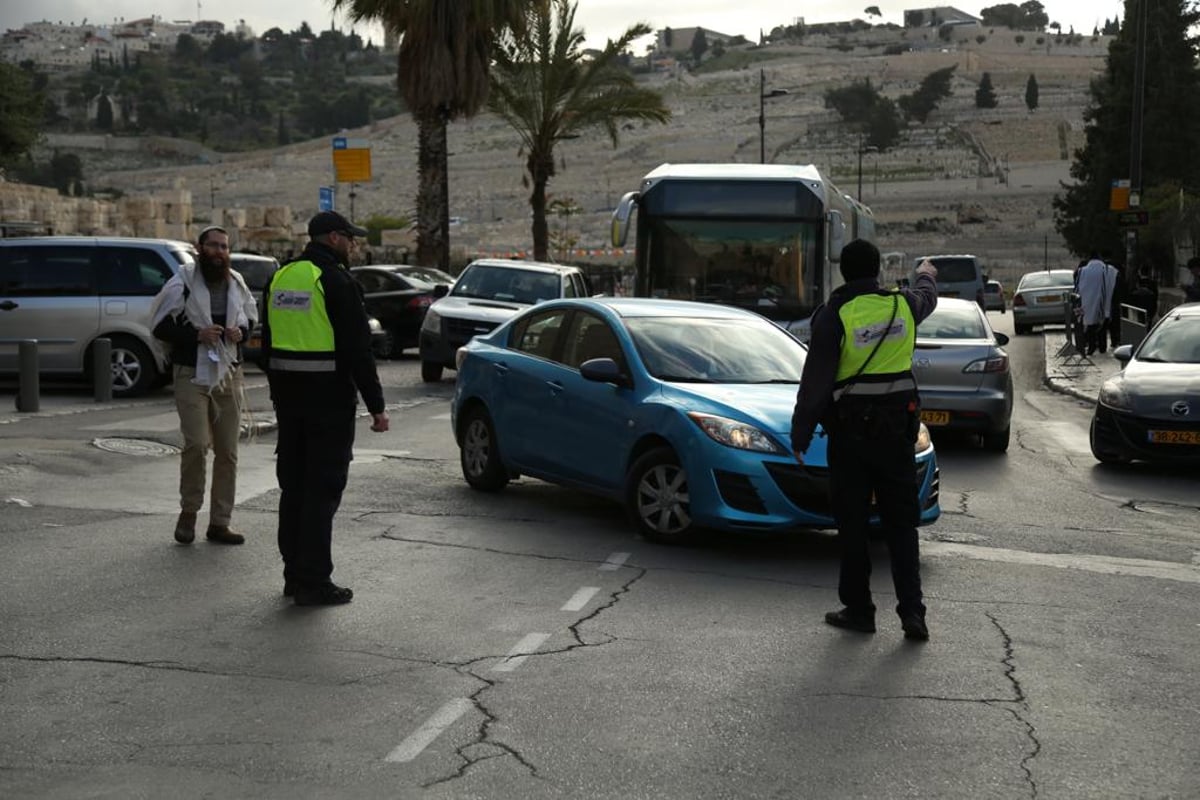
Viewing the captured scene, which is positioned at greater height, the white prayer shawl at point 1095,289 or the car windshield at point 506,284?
the car windshield at point 506,284

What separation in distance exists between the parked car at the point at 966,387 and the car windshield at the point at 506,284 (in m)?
8.80

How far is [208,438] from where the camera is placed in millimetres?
9617

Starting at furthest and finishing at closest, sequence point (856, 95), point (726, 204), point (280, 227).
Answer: point (856, 95) < point (280, 227) < point (726, 204)

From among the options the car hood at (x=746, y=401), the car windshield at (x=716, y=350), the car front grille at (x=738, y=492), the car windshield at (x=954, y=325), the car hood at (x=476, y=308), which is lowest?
the car hood at (x=476, y=308)

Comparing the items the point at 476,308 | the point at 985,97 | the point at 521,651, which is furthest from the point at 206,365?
the point at 985,97

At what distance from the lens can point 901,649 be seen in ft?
24.0

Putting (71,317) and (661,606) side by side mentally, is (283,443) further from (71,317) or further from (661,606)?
(71,317)

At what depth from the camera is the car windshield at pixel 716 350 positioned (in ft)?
34.6

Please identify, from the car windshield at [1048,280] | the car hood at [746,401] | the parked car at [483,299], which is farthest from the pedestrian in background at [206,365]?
the car windshield at [1048,280]

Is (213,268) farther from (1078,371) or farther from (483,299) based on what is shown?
(1078,371)

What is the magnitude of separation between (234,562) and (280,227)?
2295 inches

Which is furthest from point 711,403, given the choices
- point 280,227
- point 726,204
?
point 280,227

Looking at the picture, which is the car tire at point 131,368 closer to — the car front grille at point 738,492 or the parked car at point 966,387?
the parked car at point 966,387

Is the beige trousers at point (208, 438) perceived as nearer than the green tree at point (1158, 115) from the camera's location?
Yes
